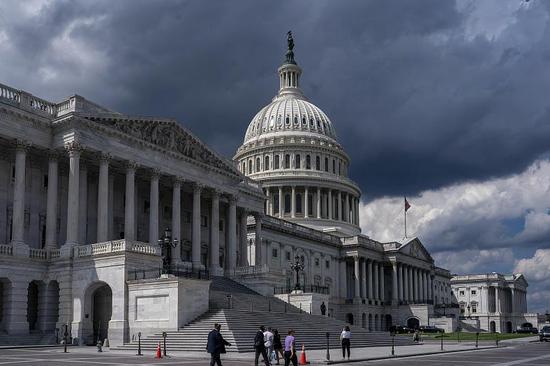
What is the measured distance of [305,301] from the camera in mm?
69250

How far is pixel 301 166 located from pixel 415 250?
29674mm

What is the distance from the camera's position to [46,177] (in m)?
62.4

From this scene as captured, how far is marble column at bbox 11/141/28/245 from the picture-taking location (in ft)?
185

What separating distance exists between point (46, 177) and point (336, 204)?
9182 centimetres

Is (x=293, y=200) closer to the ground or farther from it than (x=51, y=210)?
farther from it

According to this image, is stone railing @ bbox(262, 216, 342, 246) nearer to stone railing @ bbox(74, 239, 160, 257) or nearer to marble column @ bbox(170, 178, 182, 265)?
marble column @ bbox(170, 178, 182, 265)

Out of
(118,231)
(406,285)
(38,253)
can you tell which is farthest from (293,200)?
(38,253)

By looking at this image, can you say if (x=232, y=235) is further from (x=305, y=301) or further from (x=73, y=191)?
(x=73, y=191)

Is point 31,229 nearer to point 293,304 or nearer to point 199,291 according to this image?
point 199,291

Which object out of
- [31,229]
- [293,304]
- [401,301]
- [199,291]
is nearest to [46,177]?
[31,229]

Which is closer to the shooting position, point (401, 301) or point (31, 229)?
point (31, 229)

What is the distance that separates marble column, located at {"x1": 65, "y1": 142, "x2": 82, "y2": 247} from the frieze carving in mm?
4125

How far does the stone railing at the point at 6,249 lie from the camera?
5506 centimetres

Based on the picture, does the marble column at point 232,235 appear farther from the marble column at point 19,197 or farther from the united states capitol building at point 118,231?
the marble column at point 19,197
